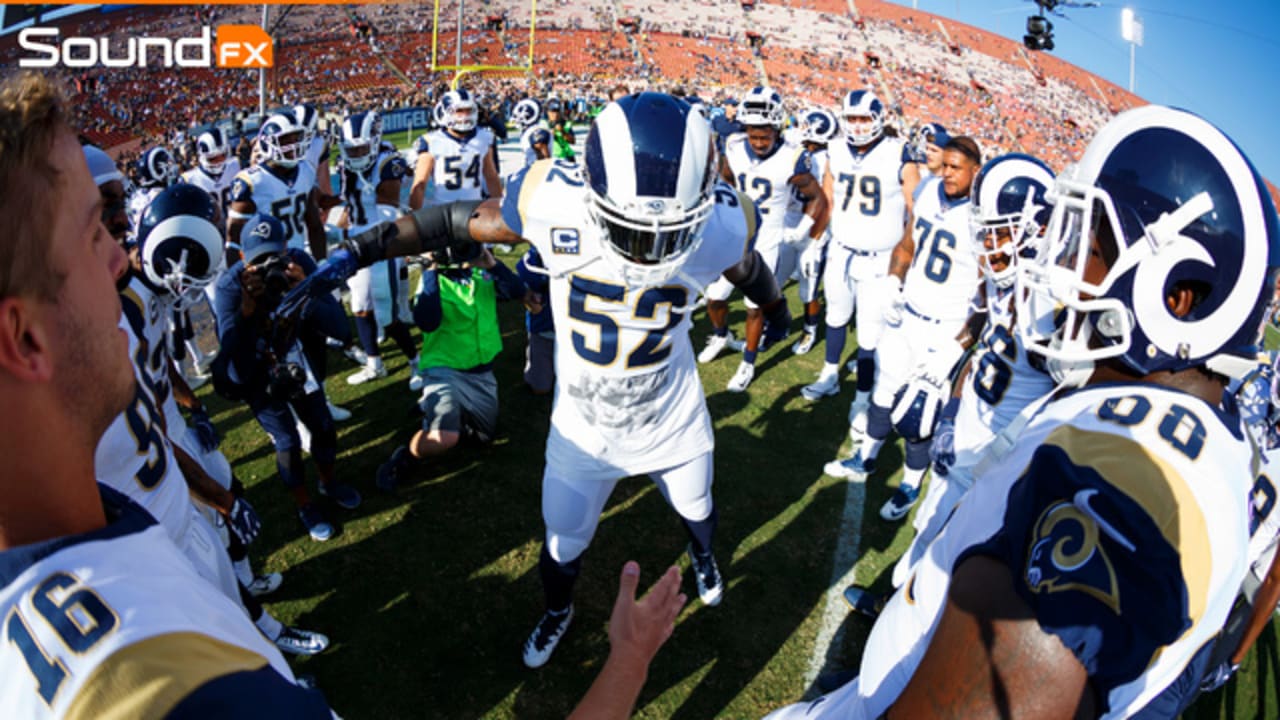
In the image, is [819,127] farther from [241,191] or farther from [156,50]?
[156,50]

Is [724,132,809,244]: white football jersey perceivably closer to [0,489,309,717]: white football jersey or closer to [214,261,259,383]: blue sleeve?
[214,261,259,383]: blue sleeve

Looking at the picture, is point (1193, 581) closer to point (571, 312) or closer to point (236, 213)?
point (571, 312)

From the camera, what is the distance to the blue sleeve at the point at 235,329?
3738 millimetres

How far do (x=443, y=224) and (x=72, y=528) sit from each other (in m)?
2.26

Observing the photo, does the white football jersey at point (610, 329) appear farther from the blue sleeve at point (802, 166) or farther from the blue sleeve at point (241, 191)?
the blue sleeve at point (241, 191)

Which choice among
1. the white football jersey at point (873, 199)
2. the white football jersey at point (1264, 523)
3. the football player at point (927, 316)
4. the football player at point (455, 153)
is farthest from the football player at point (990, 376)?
the football player at point (455, 153)

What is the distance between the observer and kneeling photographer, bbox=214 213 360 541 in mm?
3738

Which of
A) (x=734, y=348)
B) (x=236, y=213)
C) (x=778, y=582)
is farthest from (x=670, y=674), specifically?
(x=236, y=213)

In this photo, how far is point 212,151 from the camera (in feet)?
24.4

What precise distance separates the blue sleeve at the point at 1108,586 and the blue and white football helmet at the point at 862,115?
5913 mm

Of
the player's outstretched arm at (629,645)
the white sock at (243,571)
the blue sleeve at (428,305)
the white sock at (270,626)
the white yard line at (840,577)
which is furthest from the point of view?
the blue sleeve at (428,305)

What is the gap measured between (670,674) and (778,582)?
3.29 feet

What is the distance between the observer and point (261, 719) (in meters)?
0.82

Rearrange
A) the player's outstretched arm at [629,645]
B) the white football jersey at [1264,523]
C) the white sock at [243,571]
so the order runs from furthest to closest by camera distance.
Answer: the white sock at [243,571] → the white football jersey at [1264,523] → the player's outstretched arm at [629,645]
